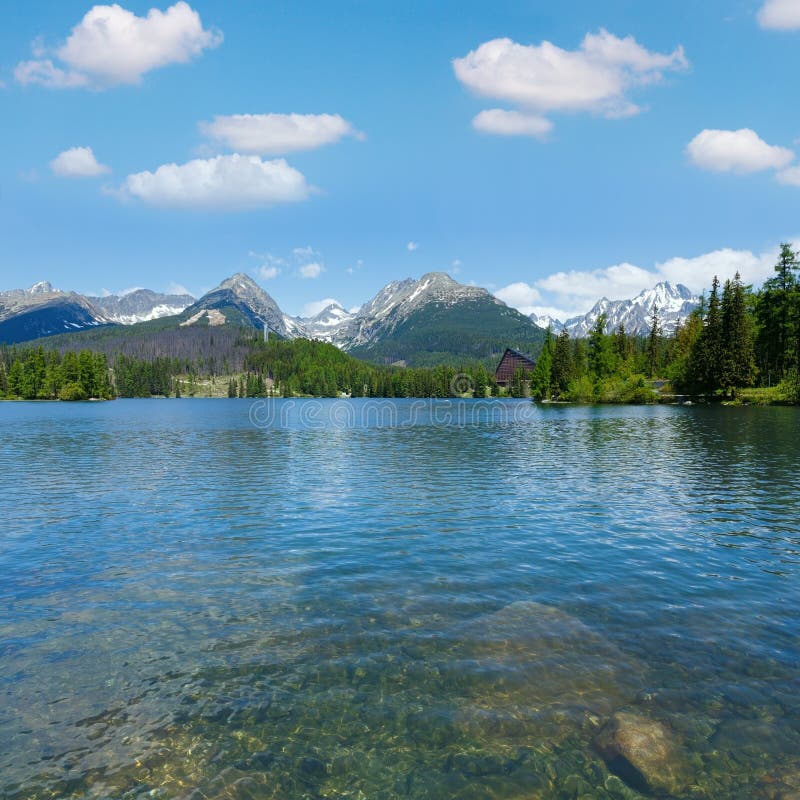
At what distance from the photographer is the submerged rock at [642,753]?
1046 centimetres

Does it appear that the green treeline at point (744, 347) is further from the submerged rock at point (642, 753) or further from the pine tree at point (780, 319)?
the submerged rock at point (642, 753)

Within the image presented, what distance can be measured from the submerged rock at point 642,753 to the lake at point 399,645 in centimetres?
6

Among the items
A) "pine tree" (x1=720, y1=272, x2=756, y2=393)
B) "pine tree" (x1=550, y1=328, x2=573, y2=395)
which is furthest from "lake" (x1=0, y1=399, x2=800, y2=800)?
"pine tree" (x1=550, y1=328, x2=573, y2=395)

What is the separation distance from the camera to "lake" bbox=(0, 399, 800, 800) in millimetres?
10844

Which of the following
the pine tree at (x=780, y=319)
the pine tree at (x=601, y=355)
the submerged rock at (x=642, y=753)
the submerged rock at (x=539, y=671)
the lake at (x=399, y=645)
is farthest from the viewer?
the pine tree at (x=601, y=355)

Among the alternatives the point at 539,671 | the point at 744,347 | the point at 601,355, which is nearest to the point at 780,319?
the point at 744,347

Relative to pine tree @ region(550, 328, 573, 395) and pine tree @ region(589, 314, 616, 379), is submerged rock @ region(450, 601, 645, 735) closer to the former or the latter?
pine tree @ region(589, 314, 616, 379)

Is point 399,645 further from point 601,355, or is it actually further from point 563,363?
point 563,363

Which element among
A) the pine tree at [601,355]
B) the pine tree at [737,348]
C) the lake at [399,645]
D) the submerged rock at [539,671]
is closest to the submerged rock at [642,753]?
the lake at [399,645]

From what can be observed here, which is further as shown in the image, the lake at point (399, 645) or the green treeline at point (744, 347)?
the green treeline at point (744, 347)

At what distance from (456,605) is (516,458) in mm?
40084

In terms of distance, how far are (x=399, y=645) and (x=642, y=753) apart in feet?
22.6

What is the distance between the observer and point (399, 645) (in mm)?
15805

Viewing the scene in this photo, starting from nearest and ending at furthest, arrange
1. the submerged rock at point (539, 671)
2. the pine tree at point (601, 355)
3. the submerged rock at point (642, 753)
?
the submerged rock at point (642, 753) < the submerged rock at point (539, 671) < the pine tree at point (601, 355)
